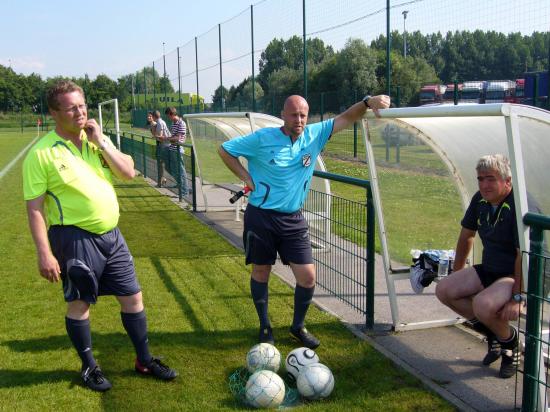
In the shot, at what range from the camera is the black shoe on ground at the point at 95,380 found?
12.5ft

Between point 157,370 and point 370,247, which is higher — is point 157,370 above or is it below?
below

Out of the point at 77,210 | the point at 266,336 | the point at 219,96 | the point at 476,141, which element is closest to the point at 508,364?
the point at 476,141

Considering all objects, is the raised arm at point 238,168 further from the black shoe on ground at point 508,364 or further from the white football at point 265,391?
the black shoe on ground at point 508,364

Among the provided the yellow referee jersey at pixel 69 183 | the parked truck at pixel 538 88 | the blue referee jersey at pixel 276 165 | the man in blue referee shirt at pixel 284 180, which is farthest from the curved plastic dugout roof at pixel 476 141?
the parked truck at pixel 538 88

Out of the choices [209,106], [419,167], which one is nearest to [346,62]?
[209,106]

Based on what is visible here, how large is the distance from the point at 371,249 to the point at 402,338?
29.5 inches

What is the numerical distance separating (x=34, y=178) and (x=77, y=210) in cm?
31

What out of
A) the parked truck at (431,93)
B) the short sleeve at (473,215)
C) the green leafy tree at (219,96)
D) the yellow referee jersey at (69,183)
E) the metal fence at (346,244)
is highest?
the green leafy tree at (219,96)

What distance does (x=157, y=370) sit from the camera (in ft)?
13.0

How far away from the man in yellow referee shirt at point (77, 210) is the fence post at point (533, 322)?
242 centimetres

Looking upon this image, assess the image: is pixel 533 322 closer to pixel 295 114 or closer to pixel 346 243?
pixel 295 114

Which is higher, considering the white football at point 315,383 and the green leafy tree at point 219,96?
the green leafy tree at point 219,96

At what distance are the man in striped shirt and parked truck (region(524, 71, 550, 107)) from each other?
713 cm

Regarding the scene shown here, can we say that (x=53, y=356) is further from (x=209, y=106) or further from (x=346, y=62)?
(x=209, y=106)
